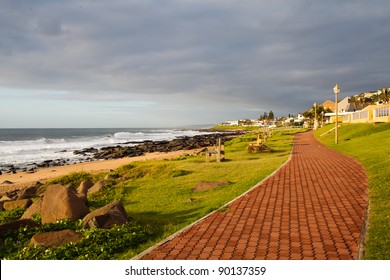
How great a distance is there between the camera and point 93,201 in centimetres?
1227

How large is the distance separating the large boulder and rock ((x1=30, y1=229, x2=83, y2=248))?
1683mm

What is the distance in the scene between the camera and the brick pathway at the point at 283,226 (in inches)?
221

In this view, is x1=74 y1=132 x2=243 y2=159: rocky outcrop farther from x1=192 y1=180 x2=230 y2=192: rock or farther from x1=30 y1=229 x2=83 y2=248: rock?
x1=30 y1=229 x2=83 y2=248: rock

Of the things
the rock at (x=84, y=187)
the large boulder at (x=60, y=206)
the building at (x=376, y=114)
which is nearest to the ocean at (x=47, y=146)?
the rock at (x=84, y=187)

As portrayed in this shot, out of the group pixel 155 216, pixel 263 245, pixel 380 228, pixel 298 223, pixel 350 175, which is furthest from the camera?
pixel 350 175

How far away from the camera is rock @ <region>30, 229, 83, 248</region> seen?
695cm

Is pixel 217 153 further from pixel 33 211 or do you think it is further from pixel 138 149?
pixel 138 149

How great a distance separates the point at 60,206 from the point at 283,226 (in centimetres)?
600

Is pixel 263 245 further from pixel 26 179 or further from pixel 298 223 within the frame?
pixel 26 179

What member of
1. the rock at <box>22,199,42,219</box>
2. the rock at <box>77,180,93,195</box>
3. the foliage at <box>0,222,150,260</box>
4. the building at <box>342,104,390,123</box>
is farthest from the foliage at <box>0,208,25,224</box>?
the building at <box>342,104,390,123</box>

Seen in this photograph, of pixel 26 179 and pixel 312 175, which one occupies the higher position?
pixel 312 175

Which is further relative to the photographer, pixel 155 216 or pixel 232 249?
pixel 155 216

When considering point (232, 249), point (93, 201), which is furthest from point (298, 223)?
point (93, 201)
